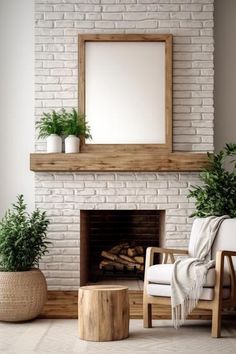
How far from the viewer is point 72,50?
6.51 meters

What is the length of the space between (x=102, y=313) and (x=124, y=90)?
2510 mm

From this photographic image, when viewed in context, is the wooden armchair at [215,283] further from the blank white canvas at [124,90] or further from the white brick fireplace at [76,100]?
the blank white canvas at [124,90]

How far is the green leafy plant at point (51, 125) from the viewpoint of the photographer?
20.8ft

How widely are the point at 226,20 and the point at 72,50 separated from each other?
5.03ft

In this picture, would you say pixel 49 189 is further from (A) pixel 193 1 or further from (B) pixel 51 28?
(A) pixel 193 1

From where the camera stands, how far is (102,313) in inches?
185

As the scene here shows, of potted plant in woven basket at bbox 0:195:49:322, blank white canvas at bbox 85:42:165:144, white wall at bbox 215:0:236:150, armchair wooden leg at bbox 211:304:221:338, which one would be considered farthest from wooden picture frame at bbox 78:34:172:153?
armchair wooden leg at bbox 211:304:221:338

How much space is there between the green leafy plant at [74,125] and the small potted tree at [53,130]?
0.18 ft

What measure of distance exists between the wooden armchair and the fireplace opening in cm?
147

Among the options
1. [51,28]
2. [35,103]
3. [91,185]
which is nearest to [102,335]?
[91,185]

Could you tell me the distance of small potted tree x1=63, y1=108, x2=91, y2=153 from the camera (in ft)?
20.7

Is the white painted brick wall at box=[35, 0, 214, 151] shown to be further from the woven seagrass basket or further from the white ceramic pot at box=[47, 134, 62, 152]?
the woven seagrass basket

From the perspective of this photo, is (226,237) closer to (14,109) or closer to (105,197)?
(105,197)

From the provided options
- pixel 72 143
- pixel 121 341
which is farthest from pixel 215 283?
pixel 72 143
